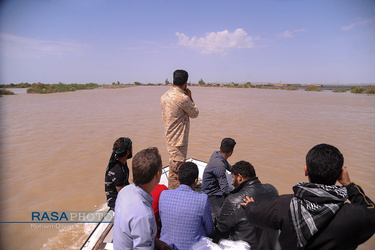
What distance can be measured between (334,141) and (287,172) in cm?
356

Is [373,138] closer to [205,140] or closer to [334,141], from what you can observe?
[334,141]

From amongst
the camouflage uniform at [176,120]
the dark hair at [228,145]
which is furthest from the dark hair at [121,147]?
the dark hair at [228,145]

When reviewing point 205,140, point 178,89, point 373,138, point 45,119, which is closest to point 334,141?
point 373,138

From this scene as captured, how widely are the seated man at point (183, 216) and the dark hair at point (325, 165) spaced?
0.90 m

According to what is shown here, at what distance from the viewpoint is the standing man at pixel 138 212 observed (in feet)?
4.28

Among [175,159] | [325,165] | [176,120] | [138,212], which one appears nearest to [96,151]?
[175,159]

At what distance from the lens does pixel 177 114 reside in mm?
2863

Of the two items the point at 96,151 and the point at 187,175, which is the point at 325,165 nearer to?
the point at 187,175

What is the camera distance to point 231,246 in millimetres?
1907

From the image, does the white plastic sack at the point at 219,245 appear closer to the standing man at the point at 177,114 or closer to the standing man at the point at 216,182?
the standing man at the point at 216,182

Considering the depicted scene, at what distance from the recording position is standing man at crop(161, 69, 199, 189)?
2785 mm

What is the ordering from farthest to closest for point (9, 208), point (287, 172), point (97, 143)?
1. point (97, 143)
2. point (287, 172)
3. point (9, 208)

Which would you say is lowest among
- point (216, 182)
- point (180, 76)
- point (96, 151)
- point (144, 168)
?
point (96, 151)

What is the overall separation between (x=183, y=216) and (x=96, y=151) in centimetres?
537
